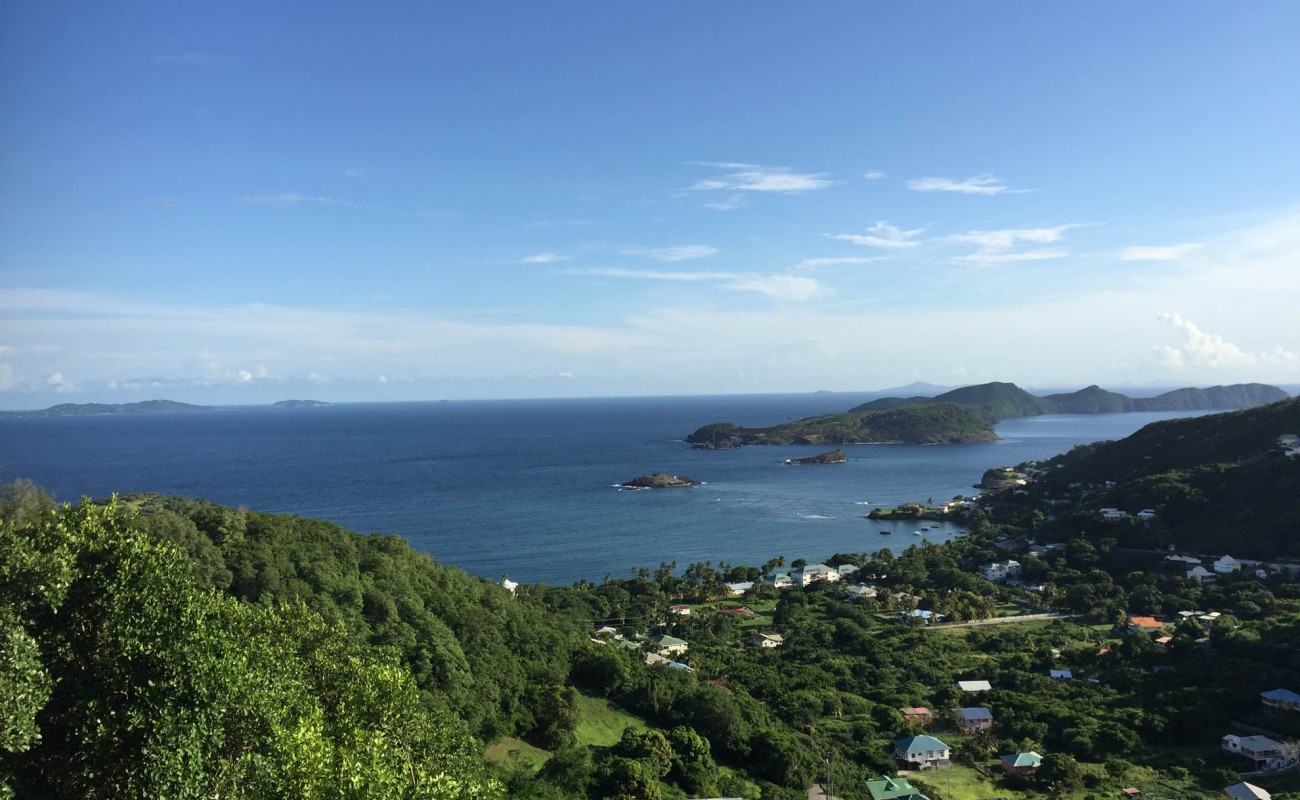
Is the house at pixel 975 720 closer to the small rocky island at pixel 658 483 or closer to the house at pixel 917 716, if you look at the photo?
the house at pixel 917 716

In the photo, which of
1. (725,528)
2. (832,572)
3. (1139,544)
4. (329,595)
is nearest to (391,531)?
(725,528)

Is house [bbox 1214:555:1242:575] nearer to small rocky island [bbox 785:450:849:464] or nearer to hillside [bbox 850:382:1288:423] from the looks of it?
small rocky island [bbox 785:450:849:464]

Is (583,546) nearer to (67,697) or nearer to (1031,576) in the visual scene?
(1031,576)

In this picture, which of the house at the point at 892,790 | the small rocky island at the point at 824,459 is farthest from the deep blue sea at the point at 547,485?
the house at the point at 892,790

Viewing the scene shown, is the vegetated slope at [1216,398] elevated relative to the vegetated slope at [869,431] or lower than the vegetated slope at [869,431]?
elevated

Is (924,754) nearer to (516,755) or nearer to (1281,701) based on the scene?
(1281,701)

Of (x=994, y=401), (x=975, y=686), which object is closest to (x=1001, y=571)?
(x=975, y=686)
